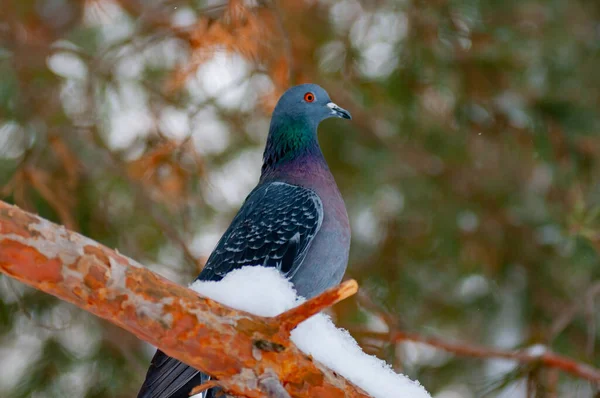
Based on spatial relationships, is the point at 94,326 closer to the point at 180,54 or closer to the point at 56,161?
the point at 56,161

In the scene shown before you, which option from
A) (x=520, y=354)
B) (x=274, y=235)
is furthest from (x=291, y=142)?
(x=520, y=354)

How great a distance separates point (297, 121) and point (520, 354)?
6.54ft

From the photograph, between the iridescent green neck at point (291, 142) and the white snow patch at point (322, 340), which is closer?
the white snow patch at point (322, 340)

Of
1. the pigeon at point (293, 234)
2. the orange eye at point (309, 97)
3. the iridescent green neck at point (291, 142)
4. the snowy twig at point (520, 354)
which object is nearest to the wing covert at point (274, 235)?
the pigeon at point (293, 234)

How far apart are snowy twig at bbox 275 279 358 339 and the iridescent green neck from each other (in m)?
1.77

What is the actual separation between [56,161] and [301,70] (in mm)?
2025

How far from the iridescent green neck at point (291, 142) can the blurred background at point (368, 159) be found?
1.64 feet

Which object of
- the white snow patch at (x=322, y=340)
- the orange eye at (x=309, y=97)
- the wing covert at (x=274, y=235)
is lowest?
the white snow patch at (x=322, y=340)

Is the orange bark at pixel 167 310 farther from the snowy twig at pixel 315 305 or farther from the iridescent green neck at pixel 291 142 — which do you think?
the iridescent green neck at pixel 291 142

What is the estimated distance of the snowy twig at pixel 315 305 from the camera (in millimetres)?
2336

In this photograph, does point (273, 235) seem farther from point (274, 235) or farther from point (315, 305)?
point (315, 305)

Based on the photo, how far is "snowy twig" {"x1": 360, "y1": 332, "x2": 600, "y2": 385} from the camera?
14.2 feet

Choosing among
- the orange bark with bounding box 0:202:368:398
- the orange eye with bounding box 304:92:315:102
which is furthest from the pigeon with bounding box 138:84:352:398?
the orange bark with bounding box 0:202:368:398

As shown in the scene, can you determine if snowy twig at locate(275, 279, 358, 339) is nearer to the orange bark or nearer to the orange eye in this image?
the orange bark
